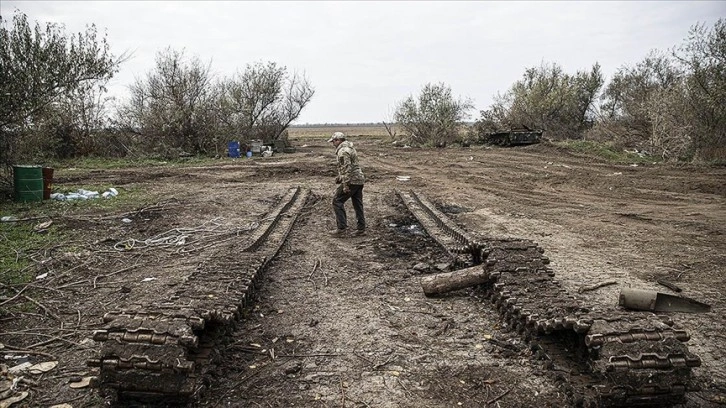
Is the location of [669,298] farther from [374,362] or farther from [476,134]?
[476,134]

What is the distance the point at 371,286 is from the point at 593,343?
3.37 m

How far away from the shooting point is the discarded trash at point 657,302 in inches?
212

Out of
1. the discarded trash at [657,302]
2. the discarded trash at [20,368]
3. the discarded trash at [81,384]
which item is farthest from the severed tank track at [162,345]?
the discarded trash at [657,302]

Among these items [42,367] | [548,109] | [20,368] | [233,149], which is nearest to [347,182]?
[42,367]

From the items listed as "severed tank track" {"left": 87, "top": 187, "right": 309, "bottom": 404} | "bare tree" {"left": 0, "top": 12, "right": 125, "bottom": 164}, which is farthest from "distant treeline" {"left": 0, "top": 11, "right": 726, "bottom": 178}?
"severed tank track" {"left": 87, "top": 187, "right": 309, "bottom": 404}

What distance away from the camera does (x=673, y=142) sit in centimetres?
2169

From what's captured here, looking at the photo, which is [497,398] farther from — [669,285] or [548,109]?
[548,109]

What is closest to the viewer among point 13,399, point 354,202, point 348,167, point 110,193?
point 13,399

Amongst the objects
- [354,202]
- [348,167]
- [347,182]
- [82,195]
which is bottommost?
[82,195]

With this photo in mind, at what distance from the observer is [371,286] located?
262 inches

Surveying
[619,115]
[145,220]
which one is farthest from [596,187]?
[619,115]

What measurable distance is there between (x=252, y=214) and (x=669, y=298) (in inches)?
336

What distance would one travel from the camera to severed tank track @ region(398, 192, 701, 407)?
3525mm

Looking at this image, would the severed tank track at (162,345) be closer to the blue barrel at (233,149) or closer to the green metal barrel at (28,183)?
the green metal barrel at (28,183)
